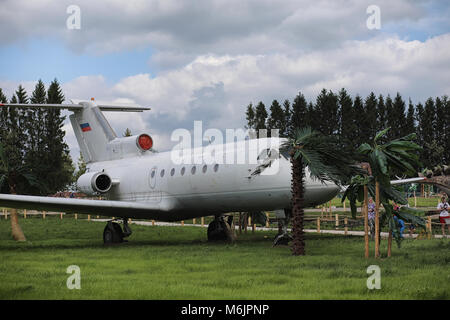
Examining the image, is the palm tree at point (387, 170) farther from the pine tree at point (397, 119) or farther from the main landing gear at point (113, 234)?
the pine tree at point (397, 119)

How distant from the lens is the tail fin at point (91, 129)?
26.8 meters

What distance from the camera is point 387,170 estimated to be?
47.6 ft

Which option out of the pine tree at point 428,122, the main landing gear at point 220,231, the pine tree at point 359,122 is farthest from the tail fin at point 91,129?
the pine tree at point 428,122

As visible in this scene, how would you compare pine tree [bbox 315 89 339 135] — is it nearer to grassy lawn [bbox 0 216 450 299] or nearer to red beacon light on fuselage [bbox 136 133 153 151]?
red beacon light on fuselage [bbox 136 133 153 151]

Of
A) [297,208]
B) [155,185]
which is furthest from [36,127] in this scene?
[297,208]

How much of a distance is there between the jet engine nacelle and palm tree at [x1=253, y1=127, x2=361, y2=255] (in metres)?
11.0

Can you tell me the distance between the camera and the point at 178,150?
22359 millimetres

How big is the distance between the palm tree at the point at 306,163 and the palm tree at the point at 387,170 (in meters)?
0.60

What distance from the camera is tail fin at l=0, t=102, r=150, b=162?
26.8 metres

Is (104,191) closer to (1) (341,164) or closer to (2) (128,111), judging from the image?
(2) (128,111)

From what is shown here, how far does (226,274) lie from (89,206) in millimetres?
9485

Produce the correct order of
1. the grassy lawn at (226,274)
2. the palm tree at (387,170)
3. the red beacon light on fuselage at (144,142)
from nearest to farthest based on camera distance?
1. the grassy lawn at (226,274)
2. the palm tree at (387,170)
3. the red beacon light on fuselage at (144,142)

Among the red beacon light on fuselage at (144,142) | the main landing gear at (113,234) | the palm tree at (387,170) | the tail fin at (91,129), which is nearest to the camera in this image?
the palm tree at (387,170)
